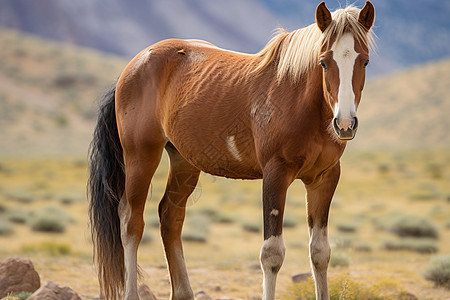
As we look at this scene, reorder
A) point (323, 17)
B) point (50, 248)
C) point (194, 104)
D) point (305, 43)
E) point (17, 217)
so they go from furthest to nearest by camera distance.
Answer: point (17, 217) → point (50, 248) → point (194, 104) → point (305, 43) → point (323, 17)

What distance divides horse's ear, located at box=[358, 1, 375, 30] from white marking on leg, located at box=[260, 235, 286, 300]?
1.80 metres

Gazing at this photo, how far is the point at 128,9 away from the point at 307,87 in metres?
192

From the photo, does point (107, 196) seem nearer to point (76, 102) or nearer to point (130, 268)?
point (130, 268)

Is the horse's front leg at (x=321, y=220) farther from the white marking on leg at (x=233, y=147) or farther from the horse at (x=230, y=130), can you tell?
the white marking on leg at (x=233, y=147)

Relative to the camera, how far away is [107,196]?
5.66 m

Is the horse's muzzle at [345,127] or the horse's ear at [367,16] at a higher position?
the horse's ear at [367,16]

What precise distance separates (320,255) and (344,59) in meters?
1.75

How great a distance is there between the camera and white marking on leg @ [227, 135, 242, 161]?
15.5ft

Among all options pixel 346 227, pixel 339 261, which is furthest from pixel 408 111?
pixel 339 261

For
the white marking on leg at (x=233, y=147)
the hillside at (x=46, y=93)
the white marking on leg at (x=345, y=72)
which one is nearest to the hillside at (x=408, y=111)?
the hillside at (x=46, y=93)

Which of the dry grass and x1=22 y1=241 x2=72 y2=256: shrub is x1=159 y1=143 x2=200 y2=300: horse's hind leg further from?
x1=22 y1=241 x2=72 y2=256: shrub

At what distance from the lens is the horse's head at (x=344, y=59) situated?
3799 mm

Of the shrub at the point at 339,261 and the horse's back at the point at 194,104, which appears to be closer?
the horse's back at the point at 194,104

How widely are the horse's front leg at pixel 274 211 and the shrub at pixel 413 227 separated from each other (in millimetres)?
13329
